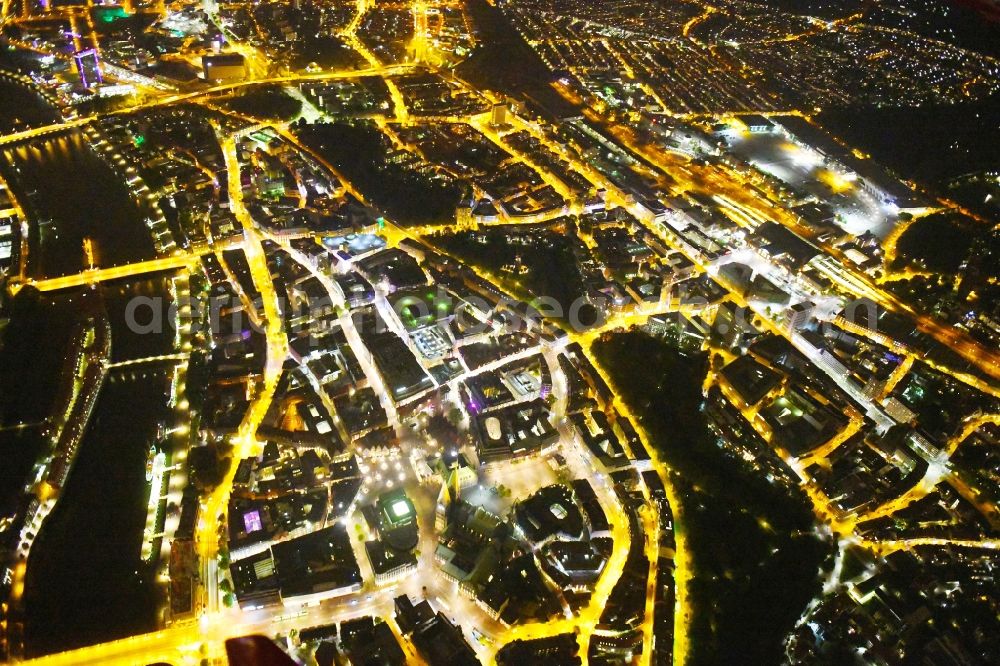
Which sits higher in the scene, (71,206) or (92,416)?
(71,206)

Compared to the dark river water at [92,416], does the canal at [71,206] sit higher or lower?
higher

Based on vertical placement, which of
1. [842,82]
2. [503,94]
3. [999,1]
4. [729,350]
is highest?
[999,1]

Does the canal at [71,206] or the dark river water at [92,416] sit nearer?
the dark river water at [92,416]

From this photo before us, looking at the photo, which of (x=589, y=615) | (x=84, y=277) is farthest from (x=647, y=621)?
(x=84, y=277)

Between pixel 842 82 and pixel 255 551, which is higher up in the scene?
pixel 842 82

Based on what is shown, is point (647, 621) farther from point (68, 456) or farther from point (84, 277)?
point (84, 277)

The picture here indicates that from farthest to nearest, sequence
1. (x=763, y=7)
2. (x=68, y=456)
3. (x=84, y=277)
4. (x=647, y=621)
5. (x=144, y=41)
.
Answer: (x=763, y=7), (x=144, y=41), (x=84, y=277), (x=68, y=456), (x=647, y=621)

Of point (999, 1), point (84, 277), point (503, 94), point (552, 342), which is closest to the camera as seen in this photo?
point (552, 342)

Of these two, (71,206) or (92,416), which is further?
(71,206)

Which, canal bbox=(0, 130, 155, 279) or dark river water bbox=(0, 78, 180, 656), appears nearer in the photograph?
dark river water bbox=(0, 78, 180, 656)

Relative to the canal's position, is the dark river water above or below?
below

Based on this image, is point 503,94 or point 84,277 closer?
point 84,277
